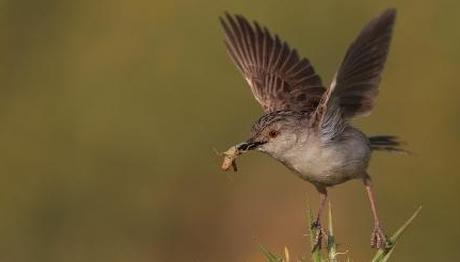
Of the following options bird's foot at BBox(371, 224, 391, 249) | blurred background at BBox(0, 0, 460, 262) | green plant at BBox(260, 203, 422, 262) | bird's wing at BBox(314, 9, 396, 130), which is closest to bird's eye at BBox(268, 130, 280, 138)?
bird's wing at BBox(314, 9, 396, 130)

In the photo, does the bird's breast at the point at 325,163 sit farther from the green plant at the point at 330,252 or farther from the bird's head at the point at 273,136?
the green plant at the point at 330,252

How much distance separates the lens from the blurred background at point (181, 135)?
1337 cm

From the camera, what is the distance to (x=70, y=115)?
14.8m

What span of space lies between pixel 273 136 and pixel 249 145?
6.2 inches

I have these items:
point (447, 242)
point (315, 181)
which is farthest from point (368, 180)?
point (447, 242)

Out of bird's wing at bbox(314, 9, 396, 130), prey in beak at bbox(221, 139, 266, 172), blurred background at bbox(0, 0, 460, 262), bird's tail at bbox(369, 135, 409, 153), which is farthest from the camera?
blurred background at bbox(0, 0, 460, 262)

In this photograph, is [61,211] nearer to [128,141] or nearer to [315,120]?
[128,141]

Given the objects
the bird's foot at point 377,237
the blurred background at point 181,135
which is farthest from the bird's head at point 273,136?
the blurred background at point 181,135

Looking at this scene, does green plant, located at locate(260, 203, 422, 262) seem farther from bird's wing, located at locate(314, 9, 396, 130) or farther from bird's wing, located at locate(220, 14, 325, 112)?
bird's wing, located at locate(220, 14, 325, 112)

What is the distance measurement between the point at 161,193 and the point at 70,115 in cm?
158

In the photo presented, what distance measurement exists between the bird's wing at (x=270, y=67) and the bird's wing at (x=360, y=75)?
1095mm

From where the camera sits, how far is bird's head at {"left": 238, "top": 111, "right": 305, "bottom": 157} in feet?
23.1

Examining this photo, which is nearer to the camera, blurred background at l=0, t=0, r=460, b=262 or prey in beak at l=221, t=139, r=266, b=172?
prey in beak at l=221, t=139, r=266, b=172

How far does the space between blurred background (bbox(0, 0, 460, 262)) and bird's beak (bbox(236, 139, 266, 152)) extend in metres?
5.01
